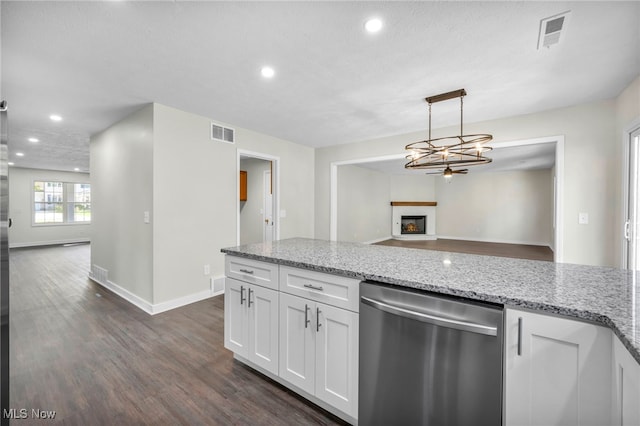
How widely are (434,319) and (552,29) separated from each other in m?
2.11

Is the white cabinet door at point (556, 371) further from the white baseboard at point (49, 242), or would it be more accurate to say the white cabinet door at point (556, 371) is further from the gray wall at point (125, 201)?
the white baseboard at point (49, 242)

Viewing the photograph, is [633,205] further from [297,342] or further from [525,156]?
[525,156]

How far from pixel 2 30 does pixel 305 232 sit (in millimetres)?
4513

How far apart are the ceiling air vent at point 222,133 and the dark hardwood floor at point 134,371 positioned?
7.51 feet

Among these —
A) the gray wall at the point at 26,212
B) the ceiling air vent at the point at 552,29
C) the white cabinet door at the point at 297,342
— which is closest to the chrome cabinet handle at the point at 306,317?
the white cabinet door at the point at 297,342

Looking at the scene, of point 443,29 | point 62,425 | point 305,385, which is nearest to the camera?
point 62,425

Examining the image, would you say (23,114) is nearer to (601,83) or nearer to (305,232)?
(305,232)

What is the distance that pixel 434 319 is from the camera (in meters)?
1.24

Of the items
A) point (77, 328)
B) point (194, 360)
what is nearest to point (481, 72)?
point (194, 360)

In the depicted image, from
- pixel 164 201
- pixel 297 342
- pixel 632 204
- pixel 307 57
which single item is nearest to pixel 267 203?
pixel 164 201

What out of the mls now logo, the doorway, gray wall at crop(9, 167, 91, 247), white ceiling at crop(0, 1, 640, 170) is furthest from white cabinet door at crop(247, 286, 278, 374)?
gray wall at crop(9, 167, 91, 247)

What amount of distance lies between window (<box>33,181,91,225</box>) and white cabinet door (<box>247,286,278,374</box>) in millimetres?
10029

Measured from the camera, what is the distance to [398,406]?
137 cm

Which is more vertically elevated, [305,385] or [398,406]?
[398,406]
